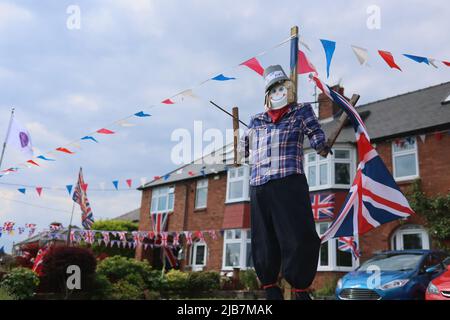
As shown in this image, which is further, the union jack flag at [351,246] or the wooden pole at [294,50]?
the union jack flag at [351,246]

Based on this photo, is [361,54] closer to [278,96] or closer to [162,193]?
[278,96]

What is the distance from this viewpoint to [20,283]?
9867 millimetres

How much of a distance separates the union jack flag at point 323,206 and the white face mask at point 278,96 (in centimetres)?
1258

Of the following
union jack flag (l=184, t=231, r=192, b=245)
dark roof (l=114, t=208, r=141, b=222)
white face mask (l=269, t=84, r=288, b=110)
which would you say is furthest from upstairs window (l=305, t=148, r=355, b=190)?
dark roof (l=114, t=208, r=141, b=222)

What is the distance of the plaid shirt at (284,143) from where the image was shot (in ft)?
11.5

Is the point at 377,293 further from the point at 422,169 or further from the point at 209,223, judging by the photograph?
the point at 209,223

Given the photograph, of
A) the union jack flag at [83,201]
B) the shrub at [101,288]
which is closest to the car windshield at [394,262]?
the shrub at [101,288]

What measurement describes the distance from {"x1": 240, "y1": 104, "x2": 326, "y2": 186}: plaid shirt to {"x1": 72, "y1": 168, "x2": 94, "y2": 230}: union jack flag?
1369 centimetres

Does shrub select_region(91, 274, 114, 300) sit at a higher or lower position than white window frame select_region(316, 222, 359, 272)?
lower

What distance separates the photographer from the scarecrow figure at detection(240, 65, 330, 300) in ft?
10.5

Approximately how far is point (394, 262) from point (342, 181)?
7.24 metres

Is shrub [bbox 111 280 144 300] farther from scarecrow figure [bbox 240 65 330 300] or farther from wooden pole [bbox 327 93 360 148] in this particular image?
wooden pole [bbox 327 93 360 148]

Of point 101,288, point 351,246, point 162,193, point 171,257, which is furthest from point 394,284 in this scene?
point 162,193

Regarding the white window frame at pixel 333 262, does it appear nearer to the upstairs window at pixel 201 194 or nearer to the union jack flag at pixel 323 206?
the union jack flag at pixel 323 206
